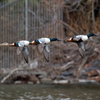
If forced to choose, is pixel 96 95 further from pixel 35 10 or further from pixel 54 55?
pixel 35 10

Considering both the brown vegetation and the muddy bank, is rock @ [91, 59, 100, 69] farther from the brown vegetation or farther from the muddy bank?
the brown vegetation

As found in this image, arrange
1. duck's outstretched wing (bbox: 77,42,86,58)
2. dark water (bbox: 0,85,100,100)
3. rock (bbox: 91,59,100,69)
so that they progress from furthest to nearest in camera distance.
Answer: rock (bbox: 91,59,100,69), dark water (bbox: 0,85,100,100), duck's outstretched wing (bbox: 77,42,86,58)

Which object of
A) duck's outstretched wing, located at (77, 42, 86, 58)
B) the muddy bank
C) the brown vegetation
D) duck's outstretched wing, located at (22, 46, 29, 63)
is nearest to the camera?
duck's outstretched wing, located at (77, 42, 86, 58)

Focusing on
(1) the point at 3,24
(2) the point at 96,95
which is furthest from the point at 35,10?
(2) the point at 96,95

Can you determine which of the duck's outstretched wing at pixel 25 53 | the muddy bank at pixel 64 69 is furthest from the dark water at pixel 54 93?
the duck's outstretched wing at pixel 25 53

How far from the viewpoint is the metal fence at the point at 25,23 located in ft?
49.9

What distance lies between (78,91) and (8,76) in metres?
4.21

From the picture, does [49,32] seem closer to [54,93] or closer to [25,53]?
[54,93]

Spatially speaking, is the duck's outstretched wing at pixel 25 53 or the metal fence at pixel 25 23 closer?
the duck's outstretched wing at pixel 25 53

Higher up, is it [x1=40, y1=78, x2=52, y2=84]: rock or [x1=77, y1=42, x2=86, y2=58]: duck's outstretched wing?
[x1=77, y1=42, x2=86, y2=58]: duck's outstretched wing

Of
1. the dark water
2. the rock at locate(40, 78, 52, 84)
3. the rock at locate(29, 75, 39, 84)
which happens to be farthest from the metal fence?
the dark water

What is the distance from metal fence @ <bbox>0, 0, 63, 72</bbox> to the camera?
15.2 metres

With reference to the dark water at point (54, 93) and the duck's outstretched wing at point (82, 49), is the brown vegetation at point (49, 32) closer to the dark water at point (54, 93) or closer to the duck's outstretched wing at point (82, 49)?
the dark water at point (54, 93)

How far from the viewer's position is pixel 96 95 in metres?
11.3
